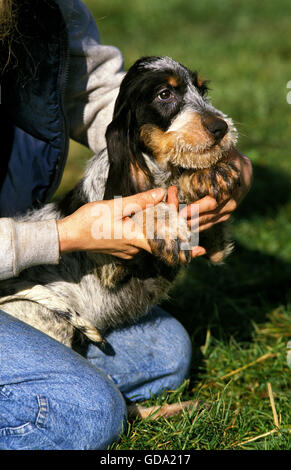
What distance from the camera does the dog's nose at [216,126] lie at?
2.61 metres

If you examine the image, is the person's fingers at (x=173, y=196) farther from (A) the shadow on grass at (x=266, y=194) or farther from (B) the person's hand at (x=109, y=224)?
(A) the shadow on grass at (x=266, y=194)

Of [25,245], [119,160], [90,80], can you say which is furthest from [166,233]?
[90,80]

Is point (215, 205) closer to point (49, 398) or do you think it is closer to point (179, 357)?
point (179, 357)

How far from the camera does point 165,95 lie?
277cm

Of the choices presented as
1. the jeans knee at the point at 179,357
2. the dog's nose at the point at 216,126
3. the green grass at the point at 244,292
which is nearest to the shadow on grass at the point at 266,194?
the green grass at the point at 244,292

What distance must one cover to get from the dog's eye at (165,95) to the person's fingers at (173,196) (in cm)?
42

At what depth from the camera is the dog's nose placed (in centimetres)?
261

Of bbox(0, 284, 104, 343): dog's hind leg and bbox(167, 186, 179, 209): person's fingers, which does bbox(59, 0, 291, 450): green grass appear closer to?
bbox(0, 284, 104, 343): dog's hind leg

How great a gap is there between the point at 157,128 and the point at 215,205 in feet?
1.51

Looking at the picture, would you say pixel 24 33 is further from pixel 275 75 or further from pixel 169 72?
pixel 275 75

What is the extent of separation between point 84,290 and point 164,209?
0.71 m

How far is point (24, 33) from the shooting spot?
3.07m

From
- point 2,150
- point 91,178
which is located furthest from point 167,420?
point 2,150

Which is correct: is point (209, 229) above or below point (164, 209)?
below
